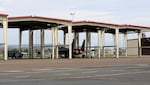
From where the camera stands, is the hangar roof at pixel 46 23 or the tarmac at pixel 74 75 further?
the hangar roof at pixel 46 23

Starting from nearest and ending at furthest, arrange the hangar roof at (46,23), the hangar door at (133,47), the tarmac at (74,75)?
the tarmac at (74,75) < the hangar roof at (46,23) < the hangar door at (133,47)

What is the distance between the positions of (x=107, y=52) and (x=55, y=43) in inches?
1115

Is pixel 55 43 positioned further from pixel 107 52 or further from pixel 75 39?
pixel 107 52

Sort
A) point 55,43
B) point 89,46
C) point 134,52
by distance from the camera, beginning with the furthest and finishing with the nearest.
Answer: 1. point 134,52
2. point 89,46
3. point 55,43

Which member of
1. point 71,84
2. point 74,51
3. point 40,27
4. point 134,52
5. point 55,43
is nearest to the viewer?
point 71,84

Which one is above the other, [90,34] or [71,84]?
[90,34]

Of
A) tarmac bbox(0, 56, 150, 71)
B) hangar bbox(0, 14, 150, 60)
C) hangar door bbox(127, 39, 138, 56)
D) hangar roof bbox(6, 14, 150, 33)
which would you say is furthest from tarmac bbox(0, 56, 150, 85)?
hangar door bbox(127, 39, 138, 56)

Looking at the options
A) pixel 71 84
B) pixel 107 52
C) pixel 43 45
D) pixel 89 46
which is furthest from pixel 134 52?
pixel 71 84

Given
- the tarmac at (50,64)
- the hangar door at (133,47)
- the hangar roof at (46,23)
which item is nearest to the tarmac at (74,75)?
the tarmac at (50,64)

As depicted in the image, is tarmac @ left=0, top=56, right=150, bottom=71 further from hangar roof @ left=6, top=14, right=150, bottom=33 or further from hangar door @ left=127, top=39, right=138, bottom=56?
hangar door @ left=127, top=39, right=138, bottom=56

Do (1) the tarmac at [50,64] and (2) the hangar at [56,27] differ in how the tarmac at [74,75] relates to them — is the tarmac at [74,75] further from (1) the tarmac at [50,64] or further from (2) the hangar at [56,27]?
(2) the hangar at [56,27]

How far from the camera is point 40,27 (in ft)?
220

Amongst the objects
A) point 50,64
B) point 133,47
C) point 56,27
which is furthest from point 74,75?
point 133,47

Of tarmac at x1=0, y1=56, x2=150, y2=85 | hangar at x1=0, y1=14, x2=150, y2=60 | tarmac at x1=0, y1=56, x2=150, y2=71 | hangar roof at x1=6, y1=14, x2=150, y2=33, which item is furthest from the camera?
hangar roof at x1=6, y1=14, x2=150, y2=33
